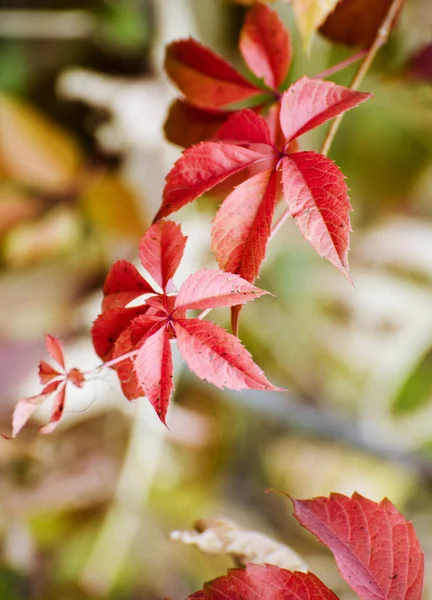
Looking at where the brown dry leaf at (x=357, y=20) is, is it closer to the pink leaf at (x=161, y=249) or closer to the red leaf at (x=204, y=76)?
the red leaf at (x=204, y=76)

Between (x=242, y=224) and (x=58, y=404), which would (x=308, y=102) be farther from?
(x=58, y=404)

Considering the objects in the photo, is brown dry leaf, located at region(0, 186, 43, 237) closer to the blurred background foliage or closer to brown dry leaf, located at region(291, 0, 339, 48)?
the blurred background foliage

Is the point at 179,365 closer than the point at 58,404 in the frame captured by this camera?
No

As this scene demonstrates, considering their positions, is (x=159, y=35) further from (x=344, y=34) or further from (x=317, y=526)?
(x=317, y=526)

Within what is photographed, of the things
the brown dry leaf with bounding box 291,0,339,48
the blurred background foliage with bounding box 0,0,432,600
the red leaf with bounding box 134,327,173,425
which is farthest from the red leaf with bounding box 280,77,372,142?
the blurred background foliage with bounding box 0,0,432,600

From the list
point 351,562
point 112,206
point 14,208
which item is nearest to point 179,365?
point 112,206

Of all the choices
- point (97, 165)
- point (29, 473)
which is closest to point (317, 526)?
point (29, 473)
